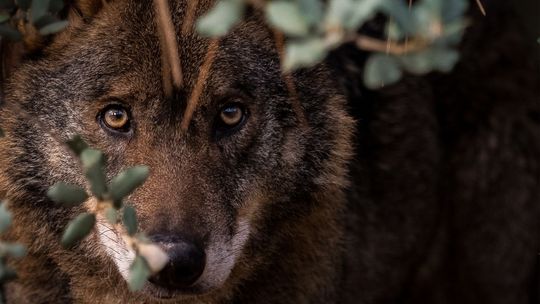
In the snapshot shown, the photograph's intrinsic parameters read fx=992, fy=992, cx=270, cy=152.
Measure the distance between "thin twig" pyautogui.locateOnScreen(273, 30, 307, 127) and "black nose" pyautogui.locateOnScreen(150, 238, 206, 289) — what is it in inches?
35.0

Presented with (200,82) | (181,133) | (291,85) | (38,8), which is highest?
(38,8)

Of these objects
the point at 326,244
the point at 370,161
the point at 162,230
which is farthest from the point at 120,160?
the point at 370,161

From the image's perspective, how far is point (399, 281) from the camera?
6.04 meters

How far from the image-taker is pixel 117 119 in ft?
12.4

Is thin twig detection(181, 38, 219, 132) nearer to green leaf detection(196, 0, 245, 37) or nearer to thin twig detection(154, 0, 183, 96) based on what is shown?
thin twig detection(154, 0, 183, 96)

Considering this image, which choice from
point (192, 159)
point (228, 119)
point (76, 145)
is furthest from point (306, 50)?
point (228, 119)

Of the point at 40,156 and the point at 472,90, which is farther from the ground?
the point at 40,156

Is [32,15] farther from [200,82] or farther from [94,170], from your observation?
[200,82]

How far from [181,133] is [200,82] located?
21cm

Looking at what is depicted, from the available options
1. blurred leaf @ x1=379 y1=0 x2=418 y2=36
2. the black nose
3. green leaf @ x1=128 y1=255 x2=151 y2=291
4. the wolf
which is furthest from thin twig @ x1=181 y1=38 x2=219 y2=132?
blurred leaf @ x1=379 y1=0 x2=418 y2=36

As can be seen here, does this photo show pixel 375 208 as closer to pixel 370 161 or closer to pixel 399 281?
pixel 370 161

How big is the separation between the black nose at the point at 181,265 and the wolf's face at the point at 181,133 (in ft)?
0.04

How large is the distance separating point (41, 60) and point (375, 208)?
7.49ft

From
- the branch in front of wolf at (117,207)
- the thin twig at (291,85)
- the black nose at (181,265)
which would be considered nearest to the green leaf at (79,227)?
the branch in front of wolf at (117,207)
